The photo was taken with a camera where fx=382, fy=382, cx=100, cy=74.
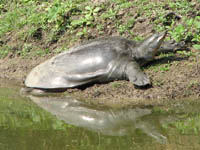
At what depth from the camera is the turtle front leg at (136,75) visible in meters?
5.12

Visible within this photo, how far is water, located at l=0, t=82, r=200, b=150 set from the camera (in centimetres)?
344

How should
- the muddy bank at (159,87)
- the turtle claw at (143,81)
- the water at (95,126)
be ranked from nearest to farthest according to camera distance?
the water at (95,126), the muddy bank at (159,87), the turtle claw at (143,81)

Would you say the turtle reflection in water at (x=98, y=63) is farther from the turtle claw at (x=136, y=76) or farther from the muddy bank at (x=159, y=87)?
the muddy bank at (x=159, y=87)

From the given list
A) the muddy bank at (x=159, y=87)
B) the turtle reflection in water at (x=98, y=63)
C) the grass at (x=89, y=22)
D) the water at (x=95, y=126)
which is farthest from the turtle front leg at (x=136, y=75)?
the grass at (x=89, y=22)

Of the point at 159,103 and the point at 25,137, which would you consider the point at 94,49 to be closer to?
the point at 159,103

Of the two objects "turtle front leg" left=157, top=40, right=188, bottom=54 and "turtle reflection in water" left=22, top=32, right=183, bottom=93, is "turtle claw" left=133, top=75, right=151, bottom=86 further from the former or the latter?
"turtle front leg" left=157, top=40, right=188, bottom=54

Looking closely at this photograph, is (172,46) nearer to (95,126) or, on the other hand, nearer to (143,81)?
(143,81)

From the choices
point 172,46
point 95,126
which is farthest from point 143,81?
point 95,126

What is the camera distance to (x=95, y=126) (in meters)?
4.05

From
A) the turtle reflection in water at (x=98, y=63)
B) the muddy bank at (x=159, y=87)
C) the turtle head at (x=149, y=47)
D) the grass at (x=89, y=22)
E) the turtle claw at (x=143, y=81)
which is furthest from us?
the grass at (x=89, y=22)

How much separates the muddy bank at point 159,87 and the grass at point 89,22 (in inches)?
18.9

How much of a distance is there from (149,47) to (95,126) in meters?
2.15

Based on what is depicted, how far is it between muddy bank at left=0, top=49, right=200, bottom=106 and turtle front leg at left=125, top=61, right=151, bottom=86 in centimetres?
11

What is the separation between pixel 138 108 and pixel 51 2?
473 centimetres
